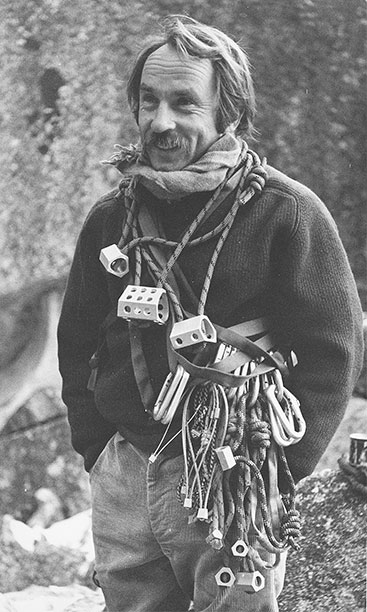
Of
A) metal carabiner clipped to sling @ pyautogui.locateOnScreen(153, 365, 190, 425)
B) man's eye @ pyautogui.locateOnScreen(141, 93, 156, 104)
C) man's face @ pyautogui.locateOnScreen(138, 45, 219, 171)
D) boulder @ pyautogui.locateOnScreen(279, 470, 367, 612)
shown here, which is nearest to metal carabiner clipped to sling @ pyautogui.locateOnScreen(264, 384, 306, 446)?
metal carabiner clipped to sling @ pyautogui.locateOnScreen(153, 365, 190, 425)

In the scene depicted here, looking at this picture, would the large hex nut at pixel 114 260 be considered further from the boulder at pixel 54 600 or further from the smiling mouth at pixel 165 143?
the boulder at pixel 54 600

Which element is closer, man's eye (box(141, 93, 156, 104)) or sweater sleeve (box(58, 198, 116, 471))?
man's eye (box(141, 93, 156, 104))

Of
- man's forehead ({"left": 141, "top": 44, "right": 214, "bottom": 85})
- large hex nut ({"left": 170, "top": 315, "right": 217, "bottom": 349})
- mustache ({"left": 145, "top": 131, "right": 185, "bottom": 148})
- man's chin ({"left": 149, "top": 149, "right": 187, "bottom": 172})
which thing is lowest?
large hex nut ({"left": 170, "top": 315, "right": 217, "bottom": 349})

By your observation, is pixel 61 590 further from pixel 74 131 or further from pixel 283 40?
pixel 283 40

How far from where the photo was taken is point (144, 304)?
2.00 meters

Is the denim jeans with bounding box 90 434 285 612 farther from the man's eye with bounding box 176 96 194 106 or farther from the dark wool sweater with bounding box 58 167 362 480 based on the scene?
the man's eye with bounding box 176 96 194 106

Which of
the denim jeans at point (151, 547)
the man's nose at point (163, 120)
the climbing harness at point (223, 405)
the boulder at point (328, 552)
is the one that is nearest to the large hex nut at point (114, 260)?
the climbing harness at point (223, 405)

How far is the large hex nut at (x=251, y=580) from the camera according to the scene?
2.02m

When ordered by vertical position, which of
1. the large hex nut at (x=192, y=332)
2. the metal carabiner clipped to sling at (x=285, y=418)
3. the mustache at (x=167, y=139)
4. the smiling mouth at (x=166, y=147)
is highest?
the mustache at (x=167, y=139)

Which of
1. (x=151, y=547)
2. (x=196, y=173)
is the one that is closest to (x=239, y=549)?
(x=151, y=547)

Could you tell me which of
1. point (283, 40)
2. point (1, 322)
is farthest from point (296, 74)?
point (1, 322)

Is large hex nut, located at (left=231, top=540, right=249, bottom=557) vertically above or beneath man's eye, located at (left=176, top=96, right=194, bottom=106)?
beneath

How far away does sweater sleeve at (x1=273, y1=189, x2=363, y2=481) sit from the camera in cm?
205

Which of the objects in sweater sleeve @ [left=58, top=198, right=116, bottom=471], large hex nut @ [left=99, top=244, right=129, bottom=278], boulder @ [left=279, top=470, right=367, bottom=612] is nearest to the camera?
large hex nut @ [left=99, top=244, right=129, bottom=278]
